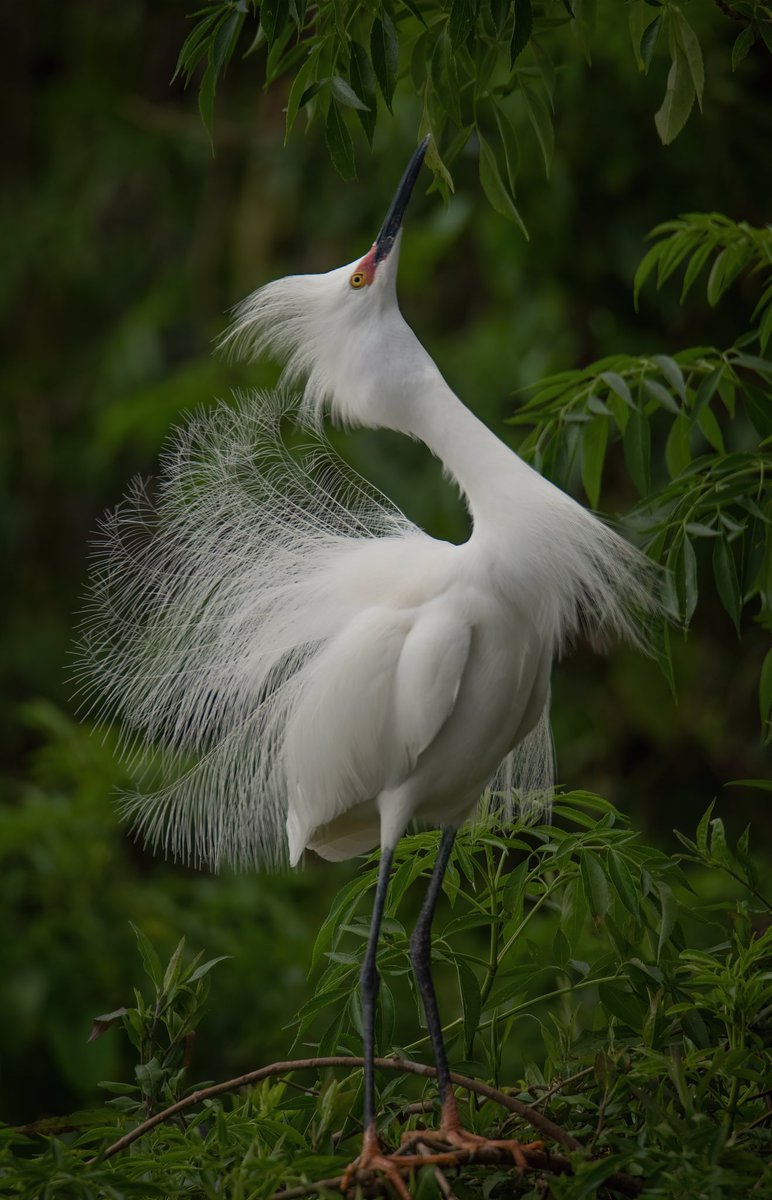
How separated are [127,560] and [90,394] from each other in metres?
5.73

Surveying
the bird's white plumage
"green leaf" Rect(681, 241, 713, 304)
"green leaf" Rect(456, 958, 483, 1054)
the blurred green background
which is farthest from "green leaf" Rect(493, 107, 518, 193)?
"green leaf" Rect(456, 958, 483, 1054)

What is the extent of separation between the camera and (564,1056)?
2059mm

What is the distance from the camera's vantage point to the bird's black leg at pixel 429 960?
202cm

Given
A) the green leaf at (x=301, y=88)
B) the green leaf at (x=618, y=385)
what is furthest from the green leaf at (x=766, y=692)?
the green leaf at (x=301, y=88)

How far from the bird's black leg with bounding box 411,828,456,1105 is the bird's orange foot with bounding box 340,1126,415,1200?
160mm

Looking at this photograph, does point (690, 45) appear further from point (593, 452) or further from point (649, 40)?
point (593, 452)

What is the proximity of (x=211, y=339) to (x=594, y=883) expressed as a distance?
1.47m

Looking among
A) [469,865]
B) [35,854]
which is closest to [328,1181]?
[469,865]

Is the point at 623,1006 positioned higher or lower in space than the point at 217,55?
lower

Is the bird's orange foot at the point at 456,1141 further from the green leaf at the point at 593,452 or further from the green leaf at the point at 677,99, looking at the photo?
the green leaf at the point at 677,99

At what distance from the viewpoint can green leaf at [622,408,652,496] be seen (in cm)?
235

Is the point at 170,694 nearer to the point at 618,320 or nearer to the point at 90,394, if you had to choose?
the point at 618,320

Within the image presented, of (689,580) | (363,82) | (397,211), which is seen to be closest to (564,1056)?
(689,580)

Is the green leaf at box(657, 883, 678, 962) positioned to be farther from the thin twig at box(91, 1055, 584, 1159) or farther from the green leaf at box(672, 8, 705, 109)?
the green leaf at box(672, 8, 705, 109)
